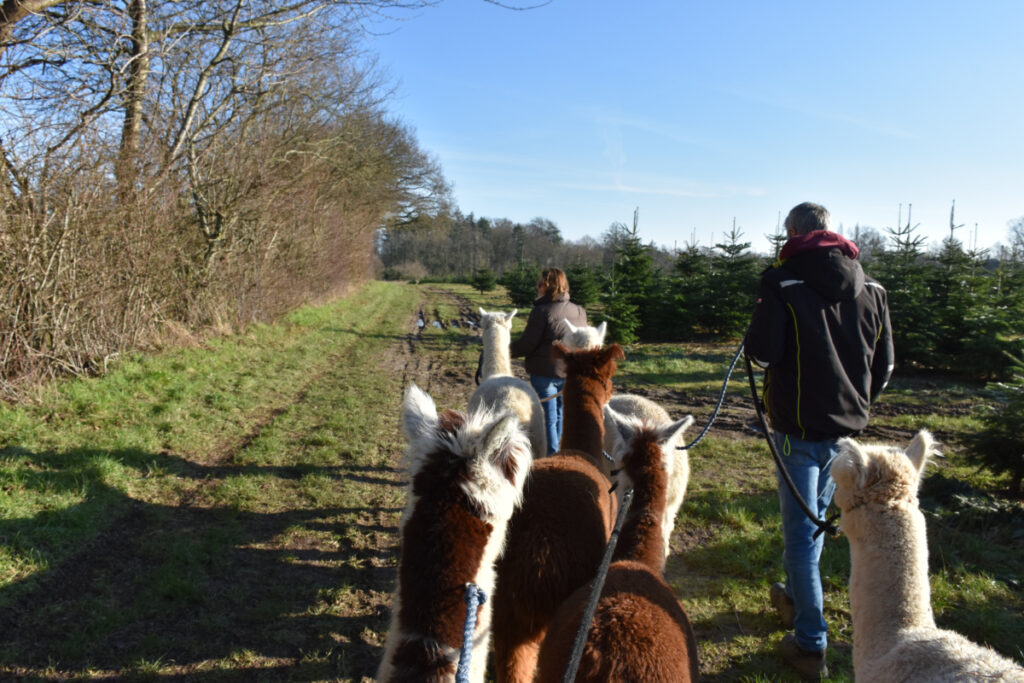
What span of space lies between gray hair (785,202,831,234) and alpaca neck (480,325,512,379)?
381cm

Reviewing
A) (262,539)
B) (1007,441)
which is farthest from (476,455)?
(1007,441)

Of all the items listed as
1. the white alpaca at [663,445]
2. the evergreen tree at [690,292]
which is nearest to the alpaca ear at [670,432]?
the white alpaca at [663,445]

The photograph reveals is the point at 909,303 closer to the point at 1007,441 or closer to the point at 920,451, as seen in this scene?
the point at 1007,441

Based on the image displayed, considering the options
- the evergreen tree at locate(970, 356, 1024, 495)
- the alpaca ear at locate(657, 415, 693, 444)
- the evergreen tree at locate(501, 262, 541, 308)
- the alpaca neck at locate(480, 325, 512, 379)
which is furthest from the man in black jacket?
the evergreen tree at locate(501, 262, 541, 308)

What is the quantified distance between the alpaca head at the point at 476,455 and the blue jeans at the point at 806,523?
1911mm

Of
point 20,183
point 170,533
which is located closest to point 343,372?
point 20,183

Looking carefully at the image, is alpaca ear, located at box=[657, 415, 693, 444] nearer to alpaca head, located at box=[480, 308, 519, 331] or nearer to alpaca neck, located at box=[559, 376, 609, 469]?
alpaca neck, located at box=[559, 376, 609, 469]

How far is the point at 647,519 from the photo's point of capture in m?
2.84

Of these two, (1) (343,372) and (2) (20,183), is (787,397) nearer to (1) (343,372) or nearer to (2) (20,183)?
(2) (20,183)

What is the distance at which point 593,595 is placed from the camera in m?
1.87

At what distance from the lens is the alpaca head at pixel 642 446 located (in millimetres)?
2992

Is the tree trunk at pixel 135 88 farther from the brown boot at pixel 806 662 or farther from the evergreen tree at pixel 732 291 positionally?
the evergreen tree at pixel 732 291

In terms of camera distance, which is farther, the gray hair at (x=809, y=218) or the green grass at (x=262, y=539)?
the green grass at (x=262, y=539)

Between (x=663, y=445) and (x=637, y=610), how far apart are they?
106cm
